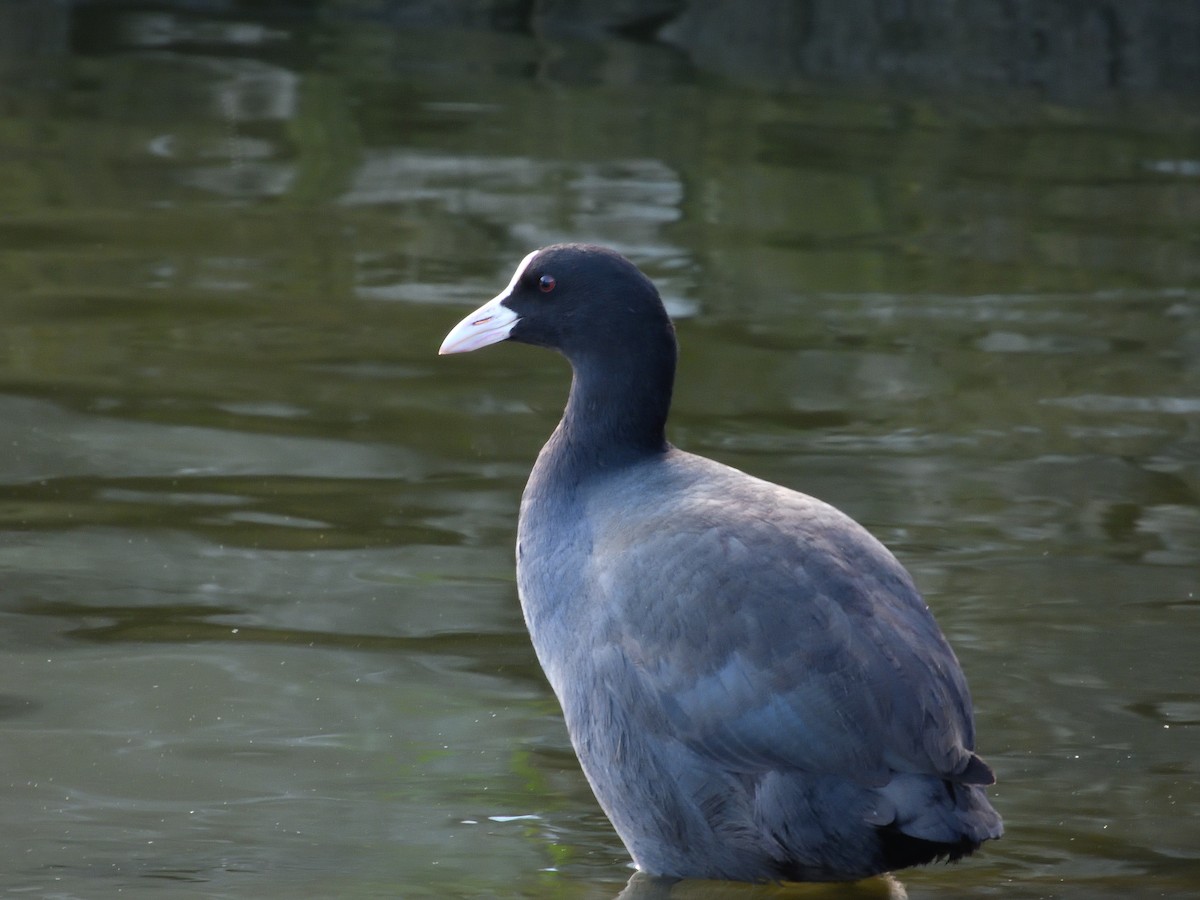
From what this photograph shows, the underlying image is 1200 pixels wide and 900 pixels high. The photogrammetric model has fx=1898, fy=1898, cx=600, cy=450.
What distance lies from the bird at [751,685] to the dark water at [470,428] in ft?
1.04

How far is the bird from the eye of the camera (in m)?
3.22

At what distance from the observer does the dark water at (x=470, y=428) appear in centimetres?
394

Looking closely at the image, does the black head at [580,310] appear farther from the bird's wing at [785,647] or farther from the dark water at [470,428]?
the dark water at [470,428]

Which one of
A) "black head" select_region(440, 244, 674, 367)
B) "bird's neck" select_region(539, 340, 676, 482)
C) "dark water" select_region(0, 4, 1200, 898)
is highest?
"black head" select_region(440, 244, 674, 367)

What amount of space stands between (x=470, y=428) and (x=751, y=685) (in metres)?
3.19

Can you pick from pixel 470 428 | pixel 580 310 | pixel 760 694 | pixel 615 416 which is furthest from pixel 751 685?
pixel 470 428

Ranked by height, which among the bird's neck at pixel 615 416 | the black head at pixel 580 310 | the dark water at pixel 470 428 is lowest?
the dark water at pixel 470 428

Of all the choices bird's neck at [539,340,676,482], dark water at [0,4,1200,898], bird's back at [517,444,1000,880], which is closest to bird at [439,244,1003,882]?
bird's back at [517,444,1000,880]

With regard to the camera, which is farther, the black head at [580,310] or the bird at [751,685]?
the black head at [580,310]

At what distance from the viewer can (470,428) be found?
6367 millimetres

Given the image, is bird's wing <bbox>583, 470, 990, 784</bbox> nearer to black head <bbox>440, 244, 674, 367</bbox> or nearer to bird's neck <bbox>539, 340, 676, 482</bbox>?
bird's neck <bbox>539, 340, 676, 482</bbox>

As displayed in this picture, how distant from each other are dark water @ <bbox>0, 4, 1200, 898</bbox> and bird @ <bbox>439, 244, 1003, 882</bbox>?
32 centimetres

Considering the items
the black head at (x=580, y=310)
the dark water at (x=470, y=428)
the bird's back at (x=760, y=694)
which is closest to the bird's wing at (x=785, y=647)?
the bird's back at (x=760, y=694)

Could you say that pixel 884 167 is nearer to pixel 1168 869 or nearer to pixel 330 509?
pixel 330 509
